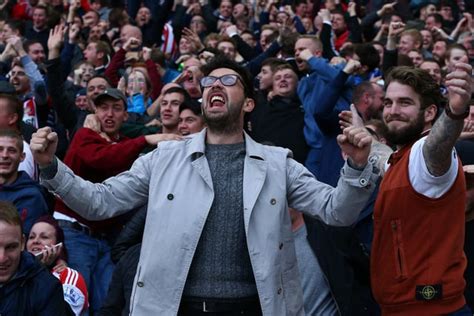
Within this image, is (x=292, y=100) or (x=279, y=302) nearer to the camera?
(x=279, y=302)

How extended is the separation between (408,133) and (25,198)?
10.4ft

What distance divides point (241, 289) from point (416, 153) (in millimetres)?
1074

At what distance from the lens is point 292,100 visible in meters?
10.1

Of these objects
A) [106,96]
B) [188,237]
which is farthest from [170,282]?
[106,96]

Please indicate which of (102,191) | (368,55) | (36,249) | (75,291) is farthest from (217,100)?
(368,55)

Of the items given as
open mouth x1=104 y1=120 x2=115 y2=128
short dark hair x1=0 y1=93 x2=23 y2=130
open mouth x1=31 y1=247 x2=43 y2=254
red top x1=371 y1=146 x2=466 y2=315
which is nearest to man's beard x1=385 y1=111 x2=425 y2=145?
red top x1=371 y1=146 x2=466 y2=315

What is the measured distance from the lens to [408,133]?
5375mm

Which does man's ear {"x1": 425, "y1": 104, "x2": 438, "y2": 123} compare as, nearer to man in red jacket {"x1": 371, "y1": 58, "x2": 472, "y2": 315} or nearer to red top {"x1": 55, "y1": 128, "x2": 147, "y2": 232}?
man in red jacket {"x1": 371, "y1": 58, "x2": 472, "y2": 315}

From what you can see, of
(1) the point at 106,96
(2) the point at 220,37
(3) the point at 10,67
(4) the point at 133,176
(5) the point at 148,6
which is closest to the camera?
(4) the point at 133,176

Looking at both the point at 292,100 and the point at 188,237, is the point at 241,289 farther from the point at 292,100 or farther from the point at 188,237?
the point at 292,100

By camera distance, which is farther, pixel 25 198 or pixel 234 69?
pixel 25 198

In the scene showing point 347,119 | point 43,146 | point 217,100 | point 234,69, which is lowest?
point 347,119

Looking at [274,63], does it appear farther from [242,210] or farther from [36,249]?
[242,210]

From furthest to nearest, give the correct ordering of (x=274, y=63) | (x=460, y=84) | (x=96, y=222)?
(x=274, y=63) < (x=96, y=222) < (x=460, y=84)
